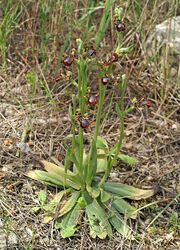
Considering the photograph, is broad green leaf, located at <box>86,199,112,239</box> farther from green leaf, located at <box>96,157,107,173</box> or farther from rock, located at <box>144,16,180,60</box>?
rock, located at <box>144,16,180,60</box>

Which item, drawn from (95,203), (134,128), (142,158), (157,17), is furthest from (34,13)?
(95,203)

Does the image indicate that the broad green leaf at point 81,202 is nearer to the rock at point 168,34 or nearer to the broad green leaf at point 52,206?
the broad green leaf at point 52,206

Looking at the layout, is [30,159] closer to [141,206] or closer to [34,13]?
[141,206]

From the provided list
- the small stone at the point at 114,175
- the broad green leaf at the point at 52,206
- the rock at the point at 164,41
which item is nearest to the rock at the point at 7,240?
the broad green leaf at the point at 52,206

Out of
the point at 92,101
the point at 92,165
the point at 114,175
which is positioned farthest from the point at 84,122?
the point at 114,175

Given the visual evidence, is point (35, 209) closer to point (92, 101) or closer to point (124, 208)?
point (124, 208)
